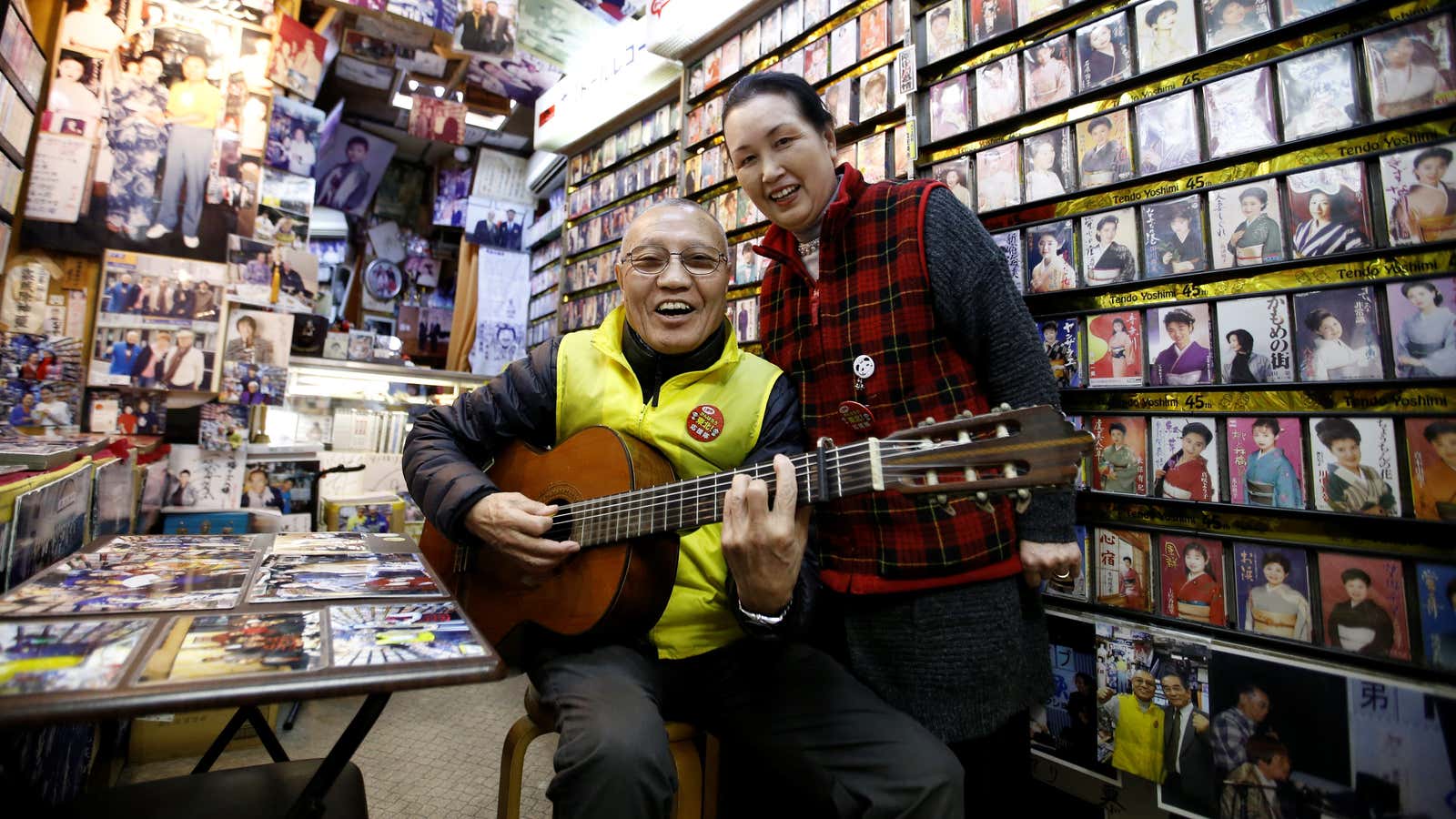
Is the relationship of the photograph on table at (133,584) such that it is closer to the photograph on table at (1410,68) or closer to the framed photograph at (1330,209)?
the framed photograph at (1330,209)

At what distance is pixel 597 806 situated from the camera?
111 cm

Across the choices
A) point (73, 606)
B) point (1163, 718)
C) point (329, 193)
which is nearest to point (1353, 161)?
point (1163, 718)

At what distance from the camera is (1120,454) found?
67.2 inches

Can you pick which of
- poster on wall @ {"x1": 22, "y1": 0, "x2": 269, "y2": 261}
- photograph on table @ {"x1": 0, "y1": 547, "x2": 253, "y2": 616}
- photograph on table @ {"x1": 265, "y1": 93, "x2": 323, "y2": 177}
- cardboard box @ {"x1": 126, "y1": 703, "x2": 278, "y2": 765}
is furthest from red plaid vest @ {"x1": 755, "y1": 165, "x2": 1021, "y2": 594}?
photograph on table @ {"x1": 265, "y1": 93, "x2": 323, "y2": 177}

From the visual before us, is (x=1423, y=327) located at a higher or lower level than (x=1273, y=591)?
higher

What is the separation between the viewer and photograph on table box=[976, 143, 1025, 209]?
191cm

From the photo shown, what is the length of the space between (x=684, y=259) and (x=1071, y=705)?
5.36 feet

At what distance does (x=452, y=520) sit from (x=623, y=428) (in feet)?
1.55

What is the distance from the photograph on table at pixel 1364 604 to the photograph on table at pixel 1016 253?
0.98 m

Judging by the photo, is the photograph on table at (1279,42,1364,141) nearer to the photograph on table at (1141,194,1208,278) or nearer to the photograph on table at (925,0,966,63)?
the photograph on table at (1141,194,1208,278)

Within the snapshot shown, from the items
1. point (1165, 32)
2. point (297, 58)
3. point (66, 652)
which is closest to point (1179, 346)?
point (1165, 32)

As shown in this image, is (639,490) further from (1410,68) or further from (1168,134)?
(1410,68)

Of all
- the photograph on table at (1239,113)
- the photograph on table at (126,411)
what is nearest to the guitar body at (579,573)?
the photograph on table at (1239,113)

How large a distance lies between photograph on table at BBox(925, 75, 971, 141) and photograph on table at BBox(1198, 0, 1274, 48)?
626 millimetres
